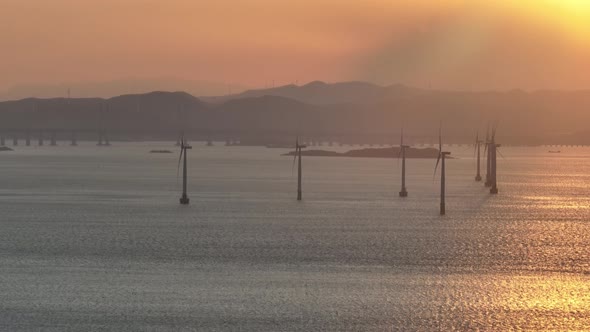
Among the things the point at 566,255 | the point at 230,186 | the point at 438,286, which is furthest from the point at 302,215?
the point at 230,186

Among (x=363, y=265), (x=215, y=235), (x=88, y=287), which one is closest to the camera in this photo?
(x=88, y=287)

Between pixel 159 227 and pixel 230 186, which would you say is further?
pixel 230 186

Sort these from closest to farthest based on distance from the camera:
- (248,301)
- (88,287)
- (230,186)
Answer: (248,301)
(88,287)
(230,186)

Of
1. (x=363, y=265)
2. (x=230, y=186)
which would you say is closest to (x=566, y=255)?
(x=363, y=265)

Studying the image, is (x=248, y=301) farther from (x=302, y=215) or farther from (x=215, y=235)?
(x=302, y=215)

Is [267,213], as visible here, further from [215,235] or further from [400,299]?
[400,299]

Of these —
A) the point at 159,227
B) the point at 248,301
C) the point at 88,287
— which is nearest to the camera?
the point at 248,301
